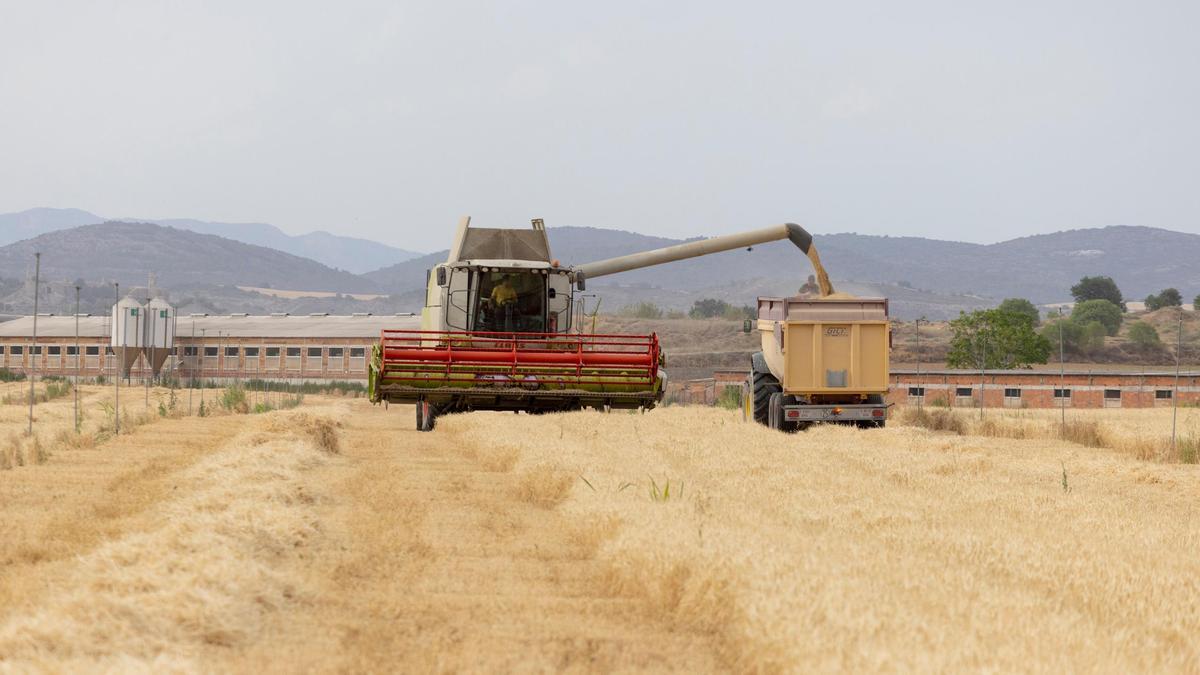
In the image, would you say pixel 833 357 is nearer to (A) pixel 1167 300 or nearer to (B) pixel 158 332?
(B) pixel 158 332

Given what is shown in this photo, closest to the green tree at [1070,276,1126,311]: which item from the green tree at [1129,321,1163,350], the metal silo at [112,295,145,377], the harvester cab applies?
the green tree at [1129,321,1163,350]

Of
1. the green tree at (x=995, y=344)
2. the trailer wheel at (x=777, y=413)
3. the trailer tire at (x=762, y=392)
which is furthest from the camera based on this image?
the green tree at (x=995, y=344)

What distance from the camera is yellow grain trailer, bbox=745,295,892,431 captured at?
26.1m

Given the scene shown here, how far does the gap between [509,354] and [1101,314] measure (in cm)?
12956

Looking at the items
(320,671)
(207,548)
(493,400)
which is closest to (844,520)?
(207,548)

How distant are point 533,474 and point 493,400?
249 inches

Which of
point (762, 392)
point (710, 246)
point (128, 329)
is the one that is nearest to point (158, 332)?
point (128, 329)

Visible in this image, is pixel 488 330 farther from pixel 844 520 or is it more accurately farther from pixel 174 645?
pixel 174 645

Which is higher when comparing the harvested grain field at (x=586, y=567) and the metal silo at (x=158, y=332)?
the metal silo at (x=158, y=332)

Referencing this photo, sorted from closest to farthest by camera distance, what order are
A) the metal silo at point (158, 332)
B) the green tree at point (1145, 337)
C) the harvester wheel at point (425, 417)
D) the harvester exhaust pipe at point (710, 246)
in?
the harvester wheel at point (425, 417) < the harvester exhaust pipe at point (710, 246) < the metal silo at point (158, 332) < the green tree at point (1145, 337)

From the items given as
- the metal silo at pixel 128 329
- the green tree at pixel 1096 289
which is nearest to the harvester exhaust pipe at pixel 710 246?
the metal silo at pixel 128 329

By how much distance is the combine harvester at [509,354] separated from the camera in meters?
20.1

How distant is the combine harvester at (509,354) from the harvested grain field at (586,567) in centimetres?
334

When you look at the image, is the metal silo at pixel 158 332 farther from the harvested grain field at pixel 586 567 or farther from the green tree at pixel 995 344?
the harvested grain field at pixel 586 567
